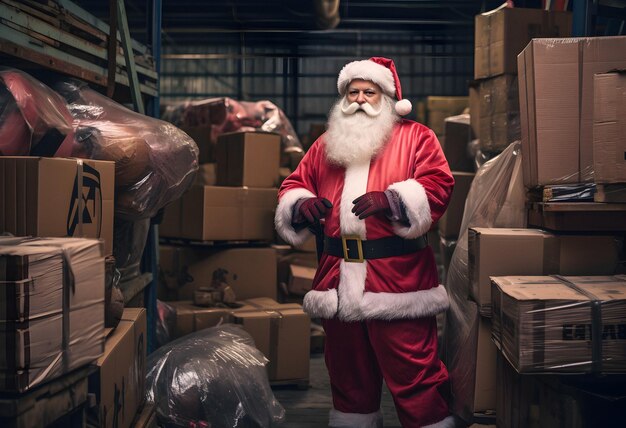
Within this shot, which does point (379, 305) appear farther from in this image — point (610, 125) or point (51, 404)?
point (51, 404)

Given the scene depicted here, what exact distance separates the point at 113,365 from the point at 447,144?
132 inches

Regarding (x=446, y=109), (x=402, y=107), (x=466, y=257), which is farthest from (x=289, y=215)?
(x=446, y=109)

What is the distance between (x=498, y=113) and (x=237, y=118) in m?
2.65

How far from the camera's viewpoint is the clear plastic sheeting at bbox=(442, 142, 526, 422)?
9.87 ft

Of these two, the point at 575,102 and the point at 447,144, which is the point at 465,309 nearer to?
the point at 575,102

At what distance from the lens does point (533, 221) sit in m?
2.95

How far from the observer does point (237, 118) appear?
237 inches

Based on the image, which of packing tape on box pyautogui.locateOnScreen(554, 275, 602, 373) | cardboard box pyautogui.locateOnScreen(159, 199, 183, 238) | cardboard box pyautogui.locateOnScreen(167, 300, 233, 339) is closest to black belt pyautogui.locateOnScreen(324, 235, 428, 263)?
packing tape on box pyautogui.locateOnScreen(554, 275, 602, 373)

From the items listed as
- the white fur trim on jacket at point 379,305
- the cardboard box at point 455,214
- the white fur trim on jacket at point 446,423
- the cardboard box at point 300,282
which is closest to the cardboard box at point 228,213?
the cardboard box at point 300,282

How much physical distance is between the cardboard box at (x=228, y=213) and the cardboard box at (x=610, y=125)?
2.66m

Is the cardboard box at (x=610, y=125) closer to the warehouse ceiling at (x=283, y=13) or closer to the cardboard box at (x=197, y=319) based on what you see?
the cardboard box at (x=197, y=319)

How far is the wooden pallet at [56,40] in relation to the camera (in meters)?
2.40

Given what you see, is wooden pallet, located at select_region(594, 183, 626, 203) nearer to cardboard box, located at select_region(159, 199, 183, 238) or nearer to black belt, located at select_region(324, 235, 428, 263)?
black belt, located at select_region(324, 235, 428, 263)

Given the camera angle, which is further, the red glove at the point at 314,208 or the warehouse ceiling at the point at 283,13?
the warehouse ceiling at the point at 283,13
